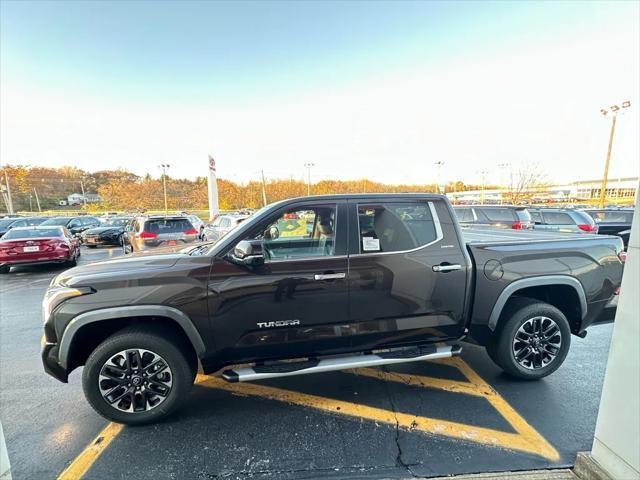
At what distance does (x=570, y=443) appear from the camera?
2.44 metres

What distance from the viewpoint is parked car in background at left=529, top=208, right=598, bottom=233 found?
35.6ft

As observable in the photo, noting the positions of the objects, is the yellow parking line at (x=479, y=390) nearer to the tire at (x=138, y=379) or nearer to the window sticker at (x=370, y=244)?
the window sticker at (x=370, y=244)

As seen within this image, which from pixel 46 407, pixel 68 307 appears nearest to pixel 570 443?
pixel 68 307

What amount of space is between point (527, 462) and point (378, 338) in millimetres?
1362

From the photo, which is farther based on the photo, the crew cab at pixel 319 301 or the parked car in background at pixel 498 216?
the parked car in background at pixel 498 216

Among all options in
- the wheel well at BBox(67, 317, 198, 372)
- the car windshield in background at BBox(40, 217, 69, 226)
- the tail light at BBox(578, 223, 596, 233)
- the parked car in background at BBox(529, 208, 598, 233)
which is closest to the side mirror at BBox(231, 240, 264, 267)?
the wheel well at BBox(67, 317, 198, 372)

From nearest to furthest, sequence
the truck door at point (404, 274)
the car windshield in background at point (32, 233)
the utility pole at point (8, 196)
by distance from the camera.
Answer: the truck door at point (404, 274) → the car windshield in background at point (32, 233) → the utility pole at point (8, 196)

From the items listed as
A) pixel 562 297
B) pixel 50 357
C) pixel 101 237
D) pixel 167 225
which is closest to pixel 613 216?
pixel 562 297

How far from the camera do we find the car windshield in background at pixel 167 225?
9.45 m

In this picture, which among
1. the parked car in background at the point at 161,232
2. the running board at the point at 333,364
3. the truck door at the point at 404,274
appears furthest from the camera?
the parked car in background at the point at 161,232

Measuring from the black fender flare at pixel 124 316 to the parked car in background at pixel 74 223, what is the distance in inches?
818

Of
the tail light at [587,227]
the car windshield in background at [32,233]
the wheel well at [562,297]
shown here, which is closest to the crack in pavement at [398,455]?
the wheel well at [562,297]

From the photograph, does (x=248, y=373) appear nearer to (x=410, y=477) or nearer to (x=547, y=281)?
(x=410, y=477)

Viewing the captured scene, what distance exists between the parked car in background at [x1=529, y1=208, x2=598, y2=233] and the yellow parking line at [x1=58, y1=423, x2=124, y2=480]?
1281 cm
